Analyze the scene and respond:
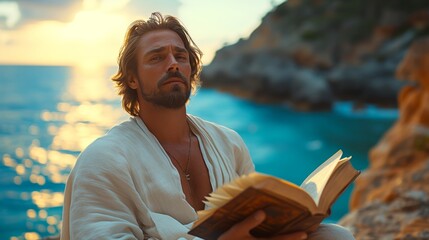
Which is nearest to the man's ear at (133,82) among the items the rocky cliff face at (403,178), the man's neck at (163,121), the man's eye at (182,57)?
the man's neck at (163,121)

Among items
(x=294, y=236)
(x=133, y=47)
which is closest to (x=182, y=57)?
(x=133, y=47)

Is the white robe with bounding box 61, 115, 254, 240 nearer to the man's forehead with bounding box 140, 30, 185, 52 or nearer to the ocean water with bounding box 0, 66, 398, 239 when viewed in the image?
the man's forehead with bounding box 140, 30, 185, 52

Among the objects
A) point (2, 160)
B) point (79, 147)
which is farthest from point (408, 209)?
point (79, 147)

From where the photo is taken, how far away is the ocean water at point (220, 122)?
15.0 m

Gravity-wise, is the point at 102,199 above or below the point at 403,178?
below

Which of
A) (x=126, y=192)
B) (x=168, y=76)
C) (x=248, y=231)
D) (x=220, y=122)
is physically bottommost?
(x=248, y=231)

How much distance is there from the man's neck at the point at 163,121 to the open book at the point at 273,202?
2.46ft

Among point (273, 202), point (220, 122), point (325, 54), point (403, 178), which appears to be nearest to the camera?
point (273, 202)

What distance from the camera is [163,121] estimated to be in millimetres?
2391

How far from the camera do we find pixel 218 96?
3856cm

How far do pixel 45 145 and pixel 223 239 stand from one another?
Answer: 93.2 feet

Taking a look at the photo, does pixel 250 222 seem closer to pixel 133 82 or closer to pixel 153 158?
pixel 153 158

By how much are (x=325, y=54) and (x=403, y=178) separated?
31.2 metres

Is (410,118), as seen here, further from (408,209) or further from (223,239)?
(223,239)
